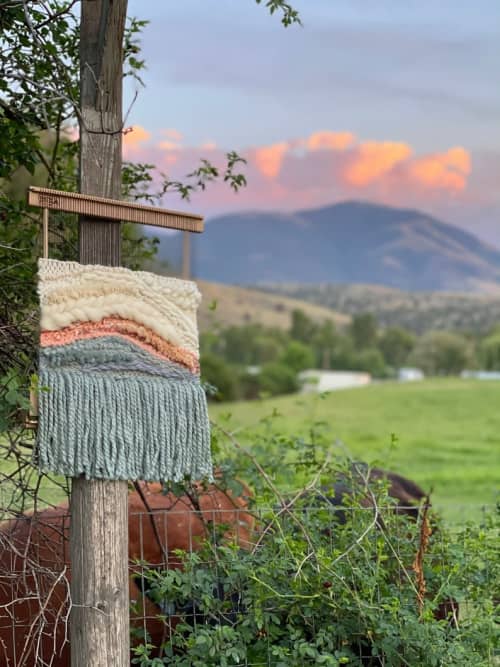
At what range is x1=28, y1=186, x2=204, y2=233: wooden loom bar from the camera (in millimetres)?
3383

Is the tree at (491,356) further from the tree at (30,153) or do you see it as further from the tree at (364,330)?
the tree at (30,153)

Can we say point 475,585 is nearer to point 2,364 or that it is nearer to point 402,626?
point 402,626

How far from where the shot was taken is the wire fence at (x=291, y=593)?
384cm

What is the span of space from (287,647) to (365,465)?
5.20ft

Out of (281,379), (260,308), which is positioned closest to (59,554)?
(281,379)

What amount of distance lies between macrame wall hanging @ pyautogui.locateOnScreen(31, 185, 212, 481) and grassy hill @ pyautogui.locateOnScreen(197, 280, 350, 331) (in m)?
84.1

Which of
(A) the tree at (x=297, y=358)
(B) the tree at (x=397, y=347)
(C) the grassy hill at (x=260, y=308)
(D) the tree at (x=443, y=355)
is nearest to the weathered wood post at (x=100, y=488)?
(A) the tree at (x=297, y=358)

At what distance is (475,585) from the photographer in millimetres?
4348

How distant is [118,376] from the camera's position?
360 centimetres

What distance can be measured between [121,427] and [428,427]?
24.3 metres

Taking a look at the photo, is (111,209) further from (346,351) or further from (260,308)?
(260,308)

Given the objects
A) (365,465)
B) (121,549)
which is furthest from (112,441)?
(365,465)

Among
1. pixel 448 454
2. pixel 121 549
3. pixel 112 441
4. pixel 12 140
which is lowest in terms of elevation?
pixel 448 454

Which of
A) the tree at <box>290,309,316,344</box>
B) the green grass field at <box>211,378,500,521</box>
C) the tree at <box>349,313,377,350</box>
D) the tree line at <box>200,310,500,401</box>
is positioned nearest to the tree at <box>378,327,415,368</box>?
the tree line at <box>200,310,500,401</box>
